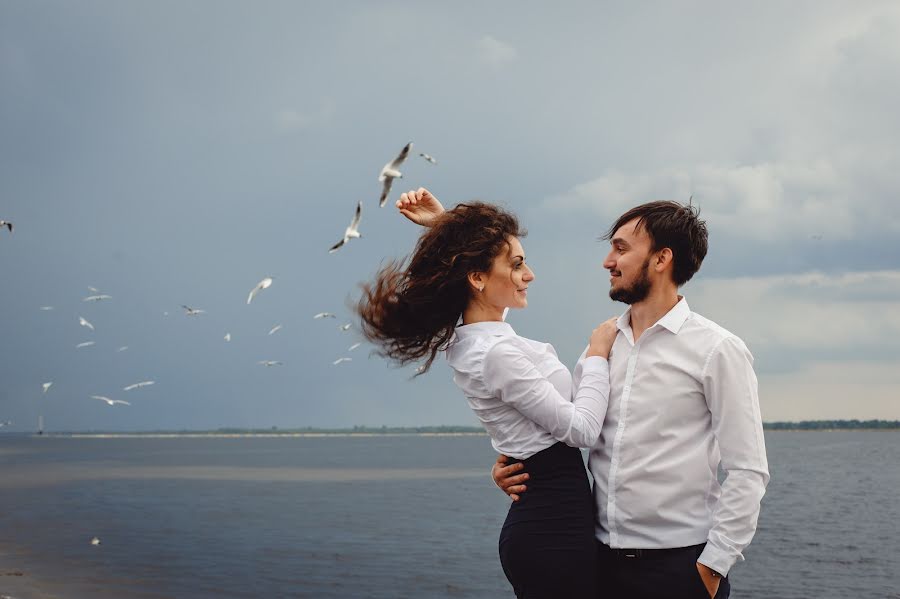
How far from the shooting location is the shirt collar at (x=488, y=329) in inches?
164

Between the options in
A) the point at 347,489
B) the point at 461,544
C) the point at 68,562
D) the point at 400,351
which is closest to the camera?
the point at 400,351

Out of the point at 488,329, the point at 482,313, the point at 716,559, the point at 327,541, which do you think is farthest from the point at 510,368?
the point at 327,541

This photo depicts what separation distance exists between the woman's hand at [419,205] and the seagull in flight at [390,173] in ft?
26.0

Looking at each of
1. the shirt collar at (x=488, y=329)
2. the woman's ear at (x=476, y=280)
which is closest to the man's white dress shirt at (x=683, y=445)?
the shirt collar at (x=488, y=329)

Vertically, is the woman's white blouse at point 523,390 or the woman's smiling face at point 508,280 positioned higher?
the woman's smiling face at point 508,280

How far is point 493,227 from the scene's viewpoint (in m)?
4.22

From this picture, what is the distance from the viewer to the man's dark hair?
4.11 meters

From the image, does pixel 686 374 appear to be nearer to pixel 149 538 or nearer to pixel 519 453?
pixel 519 453

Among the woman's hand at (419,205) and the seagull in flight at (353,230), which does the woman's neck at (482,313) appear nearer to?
the woman's hand at (419,205)

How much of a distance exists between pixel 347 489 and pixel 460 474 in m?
19.9

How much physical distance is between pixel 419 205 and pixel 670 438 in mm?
1892

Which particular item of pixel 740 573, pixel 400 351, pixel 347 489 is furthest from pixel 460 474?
pixel 400 351

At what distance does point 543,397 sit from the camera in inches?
153

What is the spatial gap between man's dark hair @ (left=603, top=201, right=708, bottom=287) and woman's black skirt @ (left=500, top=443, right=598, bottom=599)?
39.2 inches
